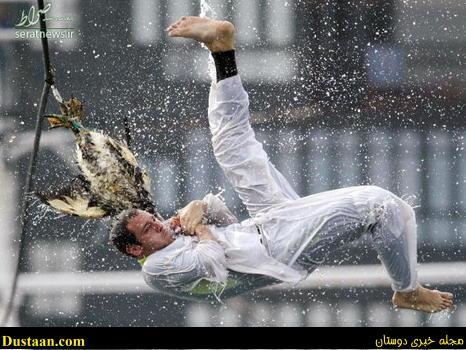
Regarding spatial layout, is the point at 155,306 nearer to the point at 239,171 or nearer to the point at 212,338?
the point at 212,338

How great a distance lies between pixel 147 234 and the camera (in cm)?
208

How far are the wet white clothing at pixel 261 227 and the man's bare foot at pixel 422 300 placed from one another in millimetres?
107

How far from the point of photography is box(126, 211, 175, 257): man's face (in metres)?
2.08

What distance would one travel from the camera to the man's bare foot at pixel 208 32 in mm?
2049

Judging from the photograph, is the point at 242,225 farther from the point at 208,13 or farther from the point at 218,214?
the point at 208,13

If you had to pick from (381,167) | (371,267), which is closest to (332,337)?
(371,267)

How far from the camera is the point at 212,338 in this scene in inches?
92.7

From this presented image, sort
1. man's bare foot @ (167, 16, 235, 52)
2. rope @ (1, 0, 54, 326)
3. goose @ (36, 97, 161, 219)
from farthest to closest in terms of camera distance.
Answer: rope @ (1, 0, 54, 326) → goose @ (36, 97, 161, 219) → man's bare foot @ (167, 16, 235, 52)

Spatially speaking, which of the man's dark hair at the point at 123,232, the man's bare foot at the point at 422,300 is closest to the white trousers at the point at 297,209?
the man's bare foot at the point at 422,300

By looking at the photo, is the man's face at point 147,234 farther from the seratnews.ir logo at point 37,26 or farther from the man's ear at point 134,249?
the seratnews.ir logo at point 37,26

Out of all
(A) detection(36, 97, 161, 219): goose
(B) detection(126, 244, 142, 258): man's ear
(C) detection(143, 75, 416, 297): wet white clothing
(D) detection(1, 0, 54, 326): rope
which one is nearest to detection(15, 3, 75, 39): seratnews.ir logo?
(D) detection(1, 0, 54, 326): rope

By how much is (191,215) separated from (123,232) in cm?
16

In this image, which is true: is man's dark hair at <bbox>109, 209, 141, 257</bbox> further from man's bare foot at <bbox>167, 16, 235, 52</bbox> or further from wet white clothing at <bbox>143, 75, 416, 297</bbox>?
man's bare foot at <bbox>167, 16, 235, 52</bbox>

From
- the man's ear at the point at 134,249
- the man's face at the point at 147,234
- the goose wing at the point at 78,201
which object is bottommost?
the man's ear at the point at 134,249
